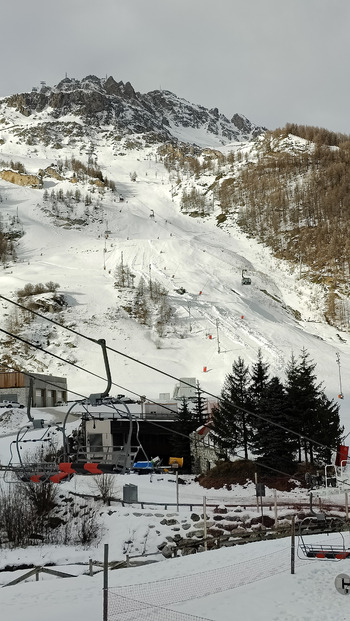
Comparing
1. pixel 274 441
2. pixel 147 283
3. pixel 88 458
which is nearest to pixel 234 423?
pixel 274 441

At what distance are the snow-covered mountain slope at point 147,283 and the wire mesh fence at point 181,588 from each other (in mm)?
16811

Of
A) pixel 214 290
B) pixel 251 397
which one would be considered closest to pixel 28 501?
pixel 251 397

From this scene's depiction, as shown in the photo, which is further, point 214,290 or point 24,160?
point 24,160

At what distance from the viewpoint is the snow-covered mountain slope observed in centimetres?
6112

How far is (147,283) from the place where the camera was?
83438mm

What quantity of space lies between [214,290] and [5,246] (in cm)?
4868

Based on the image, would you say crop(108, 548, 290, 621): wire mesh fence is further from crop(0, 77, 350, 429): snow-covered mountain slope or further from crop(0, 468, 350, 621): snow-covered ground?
crop(0, 77, 350, 429): snow-covered mountain slope

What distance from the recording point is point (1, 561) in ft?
75.5

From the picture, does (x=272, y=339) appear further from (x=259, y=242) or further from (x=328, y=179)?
(x=328, y=179)

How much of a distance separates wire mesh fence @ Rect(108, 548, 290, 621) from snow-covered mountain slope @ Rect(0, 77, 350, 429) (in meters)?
16.8

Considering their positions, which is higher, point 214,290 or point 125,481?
point 214,290

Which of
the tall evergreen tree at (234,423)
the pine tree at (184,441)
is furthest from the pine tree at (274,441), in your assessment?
the pine tree at (184,441)

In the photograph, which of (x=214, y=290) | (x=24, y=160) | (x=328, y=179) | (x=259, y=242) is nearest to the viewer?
(x=214, y=290)

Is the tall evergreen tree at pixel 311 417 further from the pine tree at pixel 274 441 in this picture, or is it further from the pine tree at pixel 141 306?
the pine tree at pixel 141 306
